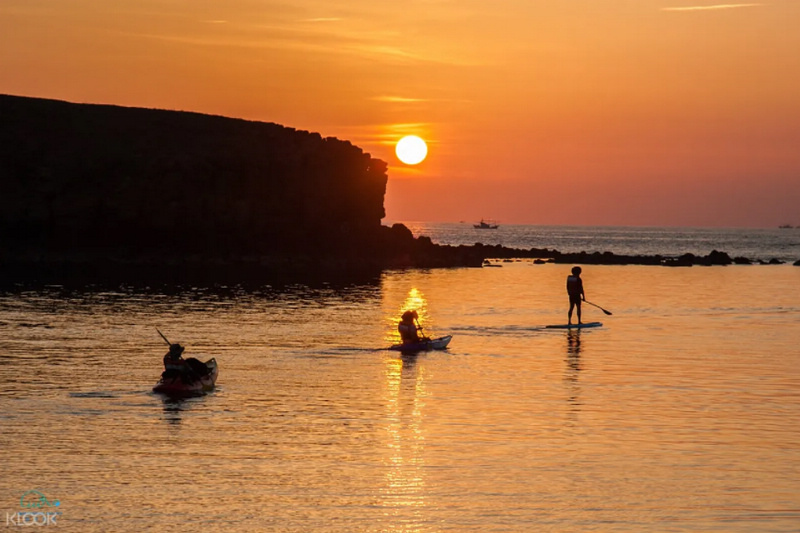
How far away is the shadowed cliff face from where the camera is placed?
108875 millimetres

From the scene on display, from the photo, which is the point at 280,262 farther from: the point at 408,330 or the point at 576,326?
the point at 408,330

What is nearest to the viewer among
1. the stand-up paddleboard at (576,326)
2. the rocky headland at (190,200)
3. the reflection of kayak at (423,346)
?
the reflection of kayak at (423,346)

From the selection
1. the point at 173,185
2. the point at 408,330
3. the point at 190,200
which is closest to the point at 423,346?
the point at 408,330

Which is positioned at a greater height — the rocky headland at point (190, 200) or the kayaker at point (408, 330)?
the rocky headland at point (190, 200)

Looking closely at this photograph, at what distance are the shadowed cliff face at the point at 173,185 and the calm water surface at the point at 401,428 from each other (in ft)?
206

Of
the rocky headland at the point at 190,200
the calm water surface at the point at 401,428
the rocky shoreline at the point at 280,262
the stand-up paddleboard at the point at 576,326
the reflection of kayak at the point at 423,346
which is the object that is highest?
the rocky headland at the point at 190,200

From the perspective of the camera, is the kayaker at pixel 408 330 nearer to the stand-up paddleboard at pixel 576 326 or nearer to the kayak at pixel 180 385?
the kayak at pixel 180 385

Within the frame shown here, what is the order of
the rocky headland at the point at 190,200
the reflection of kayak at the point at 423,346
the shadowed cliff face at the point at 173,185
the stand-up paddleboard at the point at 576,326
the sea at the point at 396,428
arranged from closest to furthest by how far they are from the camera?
the sea at the point at 396,428 < the reflection of kayak at the point at 423,346 < the stand-up paddleboard at the point at 576,326 < the rocky headland at the point at 190,200 < the shadowed cliff face at the point at 173,185

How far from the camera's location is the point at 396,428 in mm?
22531

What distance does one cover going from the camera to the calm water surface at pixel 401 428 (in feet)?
53.4

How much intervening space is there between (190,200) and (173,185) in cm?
243

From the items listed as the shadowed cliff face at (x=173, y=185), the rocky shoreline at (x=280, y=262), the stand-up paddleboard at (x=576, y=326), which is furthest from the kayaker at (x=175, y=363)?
the shadowed cliff face at (x=173, y=185)

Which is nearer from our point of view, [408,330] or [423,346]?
[408,330]

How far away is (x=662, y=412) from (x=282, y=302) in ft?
121
